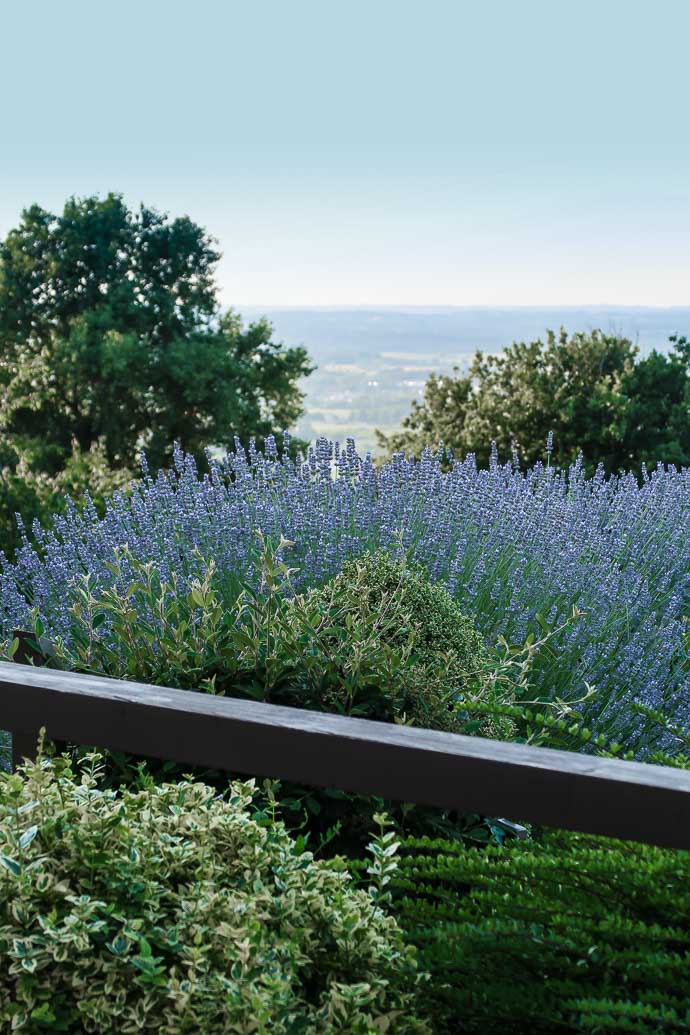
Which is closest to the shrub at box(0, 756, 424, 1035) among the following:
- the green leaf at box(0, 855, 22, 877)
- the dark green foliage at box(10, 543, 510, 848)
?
the green leaf at box(0, 855, 22, 877)

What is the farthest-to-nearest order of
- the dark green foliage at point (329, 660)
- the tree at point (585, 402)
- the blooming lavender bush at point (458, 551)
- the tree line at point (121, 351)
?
the tree line at point (121, 351) → the tree at point (585, 402) → the blooming lavender bush at point (458, 551) → the dark green foliage at point (329, 660)

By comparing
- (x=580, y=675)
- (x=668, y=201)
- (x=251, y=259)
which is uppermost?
(x=668, y=201)

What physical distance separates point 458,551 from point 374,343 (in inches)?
1537

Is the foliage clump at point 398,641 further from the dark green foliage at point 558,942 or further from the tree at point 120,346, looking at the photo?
the tree at point 120,346

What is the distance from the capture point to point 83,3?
36.2 meters

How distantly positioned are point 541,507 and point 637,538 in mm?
700

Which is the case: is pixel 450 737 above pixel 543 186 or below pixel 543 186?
below

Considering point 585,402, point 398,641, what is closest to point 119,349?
point 585,402

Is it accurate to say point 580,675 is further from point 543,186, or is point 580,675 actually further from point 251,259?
point 543,186

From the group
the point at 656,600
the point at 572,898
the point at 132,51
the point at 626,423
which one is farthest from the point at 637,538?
the point at 132,51

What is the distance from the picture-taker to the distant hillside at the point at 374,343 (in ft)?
61.6

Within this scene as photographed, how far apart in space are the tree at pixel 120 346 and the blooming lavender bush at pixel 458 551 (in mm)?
10840

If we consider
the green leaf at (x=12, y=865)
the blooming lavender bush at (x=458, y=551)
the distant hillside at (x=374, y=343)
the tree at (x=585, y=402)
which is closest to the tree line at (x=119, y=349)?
the distant hillside at (x=374, y=343)

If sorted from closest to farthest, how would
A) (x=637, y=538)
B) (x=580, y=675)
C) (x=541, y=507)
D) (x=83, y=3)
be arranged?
(x=580, y=675) → (x=541, y=507) → (x=637, y=538) → (x=83, y=3)
